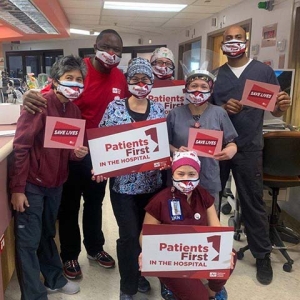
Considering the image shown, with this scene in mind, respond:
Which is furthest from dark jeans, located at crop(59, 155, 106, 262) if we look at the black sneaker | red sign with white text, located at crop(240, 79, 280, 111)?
the black sneaker

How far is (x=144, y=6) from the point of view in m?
5.84

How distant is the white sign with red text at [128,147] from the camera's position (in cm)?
167

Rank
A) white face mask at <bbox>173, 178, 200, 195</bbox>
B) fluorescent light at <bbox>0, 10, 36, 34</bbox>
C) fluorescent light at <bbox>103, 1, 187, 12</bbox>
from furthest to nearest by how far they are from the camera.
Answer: fluorescent light at <bbox>0, 10, 36, 34</bbox> → fluorescent light at <bbox>103, 1, 187, 12</bbox> → white face mask at <bbox>173, 178, 200, 195</bbox>

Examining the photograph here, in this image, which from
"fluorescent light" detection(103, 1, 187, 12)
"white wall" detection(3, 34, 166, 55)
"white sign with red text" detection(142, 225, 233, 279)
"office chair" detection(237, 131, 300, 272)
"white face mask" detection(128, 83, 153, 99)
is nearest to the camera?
"white sign with red text" detection(142, 225, 233, 279)

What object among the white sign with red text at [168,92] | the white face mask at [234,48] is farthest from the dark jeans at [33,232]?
the white face mask at [234,48]

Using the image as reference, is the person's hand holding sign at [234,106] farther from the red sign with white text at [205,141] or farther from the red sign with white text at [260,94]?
the red sign with white text at [205,141]

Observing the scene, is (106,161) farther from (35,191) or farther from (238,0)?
(238,0)

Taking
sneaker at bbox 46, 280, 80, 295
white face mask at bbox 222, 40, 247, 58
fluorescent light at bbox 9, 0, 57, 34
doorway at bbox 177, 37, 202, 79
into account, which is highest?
fluorescent light at bbox 9, 0, 57, 34

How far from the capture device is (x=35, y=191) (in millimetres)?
1774

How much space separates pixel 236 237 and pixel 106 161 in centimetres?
159

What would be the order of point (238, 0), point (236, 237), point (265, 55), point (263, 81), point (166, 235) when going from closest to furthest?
point (166, 235)
point (263, 81)
point (236, 237)
point (265, 55)
point (238, 0)

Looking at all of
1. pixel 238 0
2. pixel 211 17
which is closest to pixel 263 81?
pixel 238 0

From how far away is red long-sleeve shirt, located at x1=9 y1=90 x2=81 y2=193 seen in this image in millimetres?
1668

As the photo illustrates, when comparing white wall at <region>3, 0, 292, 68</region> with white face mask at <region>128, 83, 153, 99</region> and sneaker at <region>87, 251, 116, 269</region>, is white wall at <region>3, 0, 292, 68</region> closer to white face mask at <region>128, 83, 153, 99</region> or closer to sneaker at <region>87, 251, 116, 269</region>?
white face mask at <region>128, 83, 153, 99</region>
